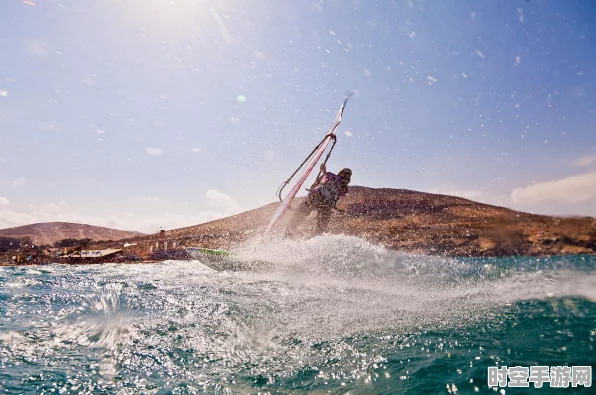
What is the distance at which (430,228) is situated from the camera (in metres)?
48.9

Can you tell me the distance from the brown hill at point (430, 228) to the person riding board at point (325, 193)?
185 cm

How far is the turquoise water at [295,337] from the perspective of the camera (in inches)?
151

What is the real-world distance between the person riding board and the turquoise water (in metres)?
6.86

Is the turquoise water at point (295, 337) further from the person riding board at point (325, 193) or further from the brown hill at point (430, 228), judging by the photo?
the person riding board at point (325, 193)

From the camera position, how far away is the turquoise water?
12.6ft

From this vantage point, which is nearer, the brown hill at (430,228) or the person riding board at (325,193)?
the brown hill at (430,228)

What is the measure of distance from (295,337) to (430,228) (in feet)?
158

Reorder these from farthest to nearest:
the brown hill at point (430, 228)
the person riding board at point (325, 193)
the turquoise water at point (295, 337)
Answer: the person riding board at point (325, 193) → the brown hill at point (430, 228) → the turquoise water at point (295, 337)

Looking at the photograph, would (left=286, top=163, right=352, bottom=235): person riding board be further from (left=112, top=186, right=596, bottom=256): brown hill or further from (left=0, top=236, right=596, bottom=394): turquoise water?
(left=0, top=236, right=596, bottom=394): turquoise water

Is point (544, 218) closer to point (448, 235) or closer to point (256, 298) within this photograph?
point (256, 298)

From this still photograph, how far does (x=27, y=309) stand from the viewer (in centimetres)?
800

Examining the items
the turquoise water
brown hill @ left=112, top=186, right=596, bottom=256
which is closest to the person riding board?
brown hill @ left=112, top=186, right=596, bottom=256

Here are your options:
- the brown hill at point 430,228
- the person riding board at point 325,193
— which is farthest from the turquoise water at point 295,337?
the person riding board at point 325,193

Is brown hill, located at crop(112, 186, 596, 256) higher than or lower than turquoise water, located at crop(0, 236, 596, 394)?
higher
